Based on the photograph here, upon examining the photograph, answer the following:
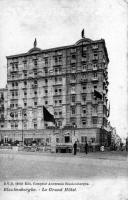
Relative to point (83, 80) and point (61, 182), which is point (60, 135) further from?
point (61, 182)

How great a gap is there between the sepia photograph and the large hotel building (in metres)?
0.02

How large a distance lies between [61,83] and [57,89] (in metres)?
0.14

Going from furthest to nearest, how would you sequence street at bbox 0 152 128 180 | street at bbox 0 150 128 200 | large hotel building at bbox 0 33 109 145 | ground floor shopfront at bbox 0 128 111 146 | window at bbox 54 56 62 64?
ground floor shopfront at bbox 0 128 111 146, window at bbox 54 56 62 64, large hotel building at bbox 0 33 109 145, street at bbox 0 152 128 180, street at bbox 0 150 128 200

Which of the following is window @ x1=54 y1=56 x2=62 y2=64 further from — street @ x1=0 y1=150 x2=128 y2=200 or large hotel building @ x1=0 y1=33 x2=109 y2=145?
street @ x1=0 y1=150 x2=128 y2=200

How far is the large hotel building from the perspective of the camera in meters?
5.69

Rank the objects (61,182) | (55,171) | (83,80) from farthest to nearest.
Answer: (83,80), (55,171), (61,182)

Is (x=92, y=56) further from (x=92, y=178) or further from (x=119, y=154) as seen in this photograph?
(x=92, y=178)

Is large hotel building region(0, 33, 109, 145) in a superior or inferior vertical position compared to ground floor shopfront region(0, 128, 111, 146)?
superior

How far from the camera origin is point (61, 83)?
6105 mm

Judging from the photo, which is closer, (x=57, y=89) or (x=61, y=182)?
(x=61, y=182)

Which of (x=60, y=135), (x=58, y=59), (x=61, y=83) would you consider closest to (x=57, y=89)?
(x=61, y=83)

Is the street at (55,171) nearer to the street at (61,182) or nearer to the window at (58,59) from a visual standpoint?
the street at (61,182)

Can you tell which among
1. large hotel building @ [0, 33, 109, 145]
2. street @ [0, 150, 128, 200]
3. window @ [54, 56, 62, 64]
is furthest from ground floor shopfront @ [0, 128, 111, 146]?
street @ [0, 150, 128, 200]

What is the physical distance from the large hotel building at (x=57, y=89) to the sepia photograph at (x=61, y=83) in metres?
0.02
